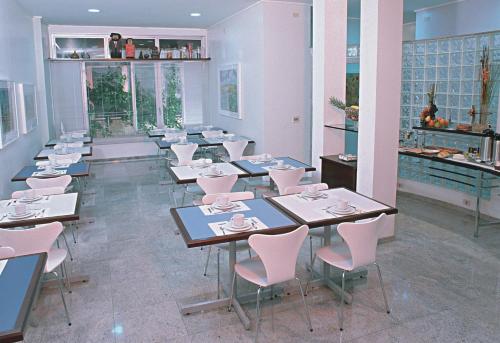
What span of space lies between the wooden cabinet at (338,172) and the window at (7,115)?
3.78 metres

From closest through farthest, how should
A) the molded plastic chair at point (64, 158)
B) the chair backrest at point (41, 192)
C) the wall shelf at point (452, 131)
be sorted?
the chair backrest at point (41, 192) → the wall shelf at point (452, 131) → the molded plastic chair at point (64, 158)

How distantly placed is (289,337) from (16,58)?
18.5 feet

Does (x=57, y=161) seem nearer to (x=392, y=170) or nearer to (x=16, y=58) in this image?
(x=16, y=58)

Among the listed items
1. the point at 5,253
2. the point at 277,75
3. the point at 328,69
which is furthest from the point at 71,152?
the point at 5,253

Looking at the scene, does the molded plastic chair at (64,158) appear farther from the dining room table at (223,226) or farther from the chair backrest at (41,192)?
the dining room table at (223,226)

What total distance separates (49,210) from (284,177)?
7.91 feet

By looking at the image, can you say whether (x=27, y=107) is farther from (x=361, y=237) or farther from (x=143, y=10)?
(x=361, y=237)

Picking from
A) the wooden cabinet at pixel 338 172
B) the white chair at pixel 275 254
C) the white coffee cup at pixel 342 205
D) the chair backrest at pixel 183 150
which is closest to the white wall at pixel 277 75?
the chair backrest at pixel 183 150

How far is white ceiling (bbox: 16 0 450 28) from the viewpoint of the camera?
291 inches

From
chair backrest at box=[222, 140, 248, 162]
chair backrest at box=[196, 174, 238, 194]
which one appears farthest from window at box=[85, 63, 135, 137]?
chair backrest at box=[196, 174, 238, 194]

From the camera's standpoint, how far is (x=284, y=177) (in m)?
5.11

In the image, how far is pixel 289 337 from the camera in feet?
10.6

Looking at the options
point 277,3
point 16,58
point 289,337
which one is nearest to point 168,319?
point 289,337

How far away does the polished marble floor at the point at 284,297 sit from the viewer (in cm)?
329
